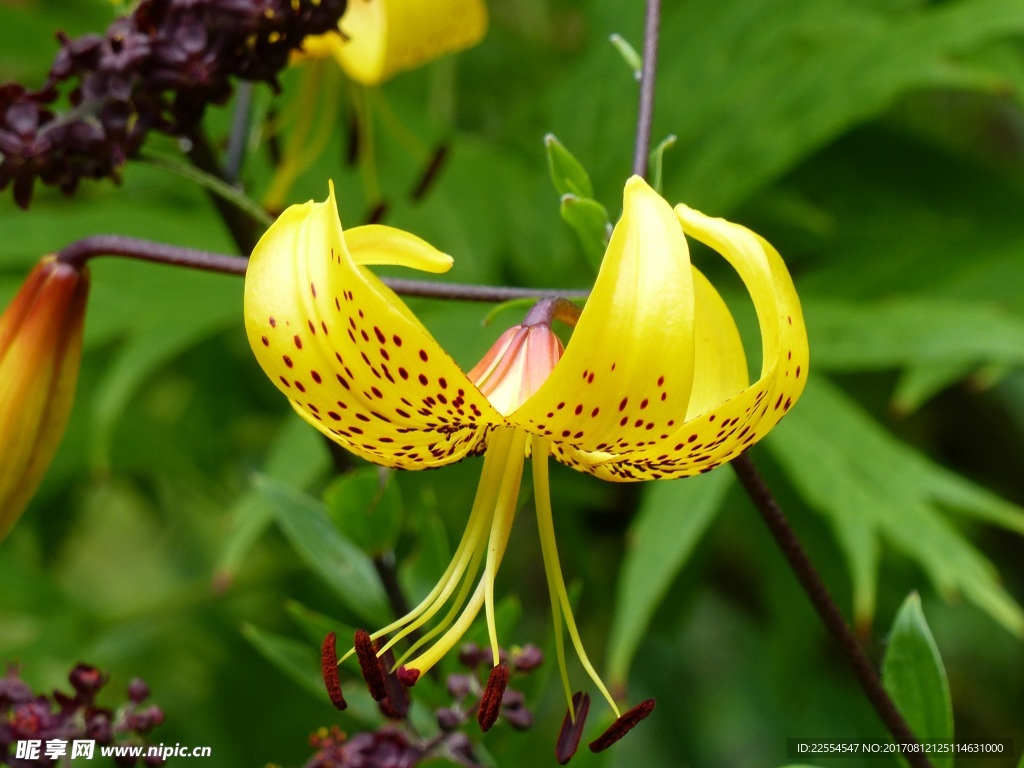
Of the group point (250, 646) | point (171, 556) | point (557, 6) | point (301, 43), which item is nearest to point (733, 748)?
point (250, 646)

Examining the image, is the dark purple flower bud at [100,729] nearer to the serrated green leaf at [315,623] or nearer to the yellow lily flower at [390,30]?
the serrated green leaf at [315,623]

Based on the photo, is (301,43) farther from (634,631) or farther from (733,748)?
(733,748)

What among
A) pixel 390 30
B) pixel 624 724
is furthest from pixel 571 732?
pixel 390 30

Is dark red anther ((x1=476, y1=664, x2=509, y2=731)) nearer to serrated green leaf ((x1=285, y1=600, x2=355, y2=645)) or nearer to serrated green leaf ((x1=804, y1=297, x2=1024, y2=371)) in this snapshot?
serrated green leaf ((x1=285, y1=600, x2=355, y2=645))

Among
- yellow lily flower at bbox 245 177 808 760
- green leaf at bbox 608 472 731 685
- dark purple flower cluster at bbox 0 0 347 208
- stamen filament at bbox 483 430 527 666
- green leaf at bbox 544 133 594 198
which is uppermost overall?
dark purple flower cluster at bbox 0 0 347 208

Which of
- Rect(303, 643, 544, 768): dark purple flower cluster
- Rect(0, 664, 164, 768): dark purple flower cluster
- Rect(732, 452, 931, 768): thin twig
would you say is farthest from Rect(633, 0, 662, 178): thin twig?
Rect(0, 664, 164, 768): dark purple flower cluster

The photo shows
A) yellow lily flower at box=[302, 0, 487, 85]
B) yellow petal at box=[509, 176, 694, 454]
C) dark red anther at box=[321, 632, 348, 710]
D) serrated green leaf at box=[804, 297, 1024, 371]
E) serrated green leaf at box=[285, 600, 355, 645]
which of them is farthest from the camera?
serrated green leaf at box=[804, 297, 1024, 371]

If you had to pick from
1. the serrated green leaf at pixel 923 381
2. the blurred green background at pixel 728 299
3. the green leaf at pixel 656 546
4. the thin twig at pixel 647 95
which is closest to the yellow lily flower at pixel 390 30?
the blurred green background at pixel 728 299

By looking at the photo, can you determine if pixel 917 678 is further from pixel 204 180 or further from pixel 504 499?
pixel 204 180
